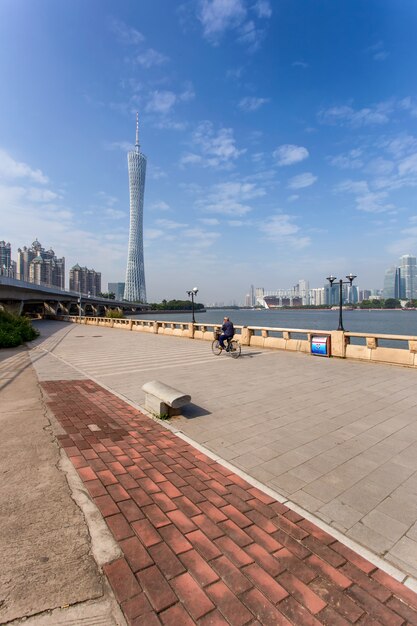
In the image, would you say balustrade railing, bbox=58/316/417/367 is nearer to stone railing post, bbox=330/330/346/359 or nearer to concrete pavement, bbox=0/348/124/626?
stone railing post, bbox=330/330/346/359

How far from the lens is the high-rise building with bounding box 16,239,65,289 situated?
287 ft

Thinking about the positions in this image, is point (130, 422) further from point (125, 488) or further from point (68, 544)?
point (68, 544)

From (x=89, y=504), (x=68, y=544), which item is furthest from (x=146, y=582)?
(x=89, y=504)

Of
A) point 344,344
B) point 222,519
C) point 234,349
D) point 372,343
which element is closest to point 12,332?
point 234,349

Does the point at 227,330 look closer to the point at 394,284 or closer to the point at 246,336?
the point at 246,336

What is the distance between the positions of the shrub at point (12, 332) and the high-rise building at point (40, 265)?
215ft

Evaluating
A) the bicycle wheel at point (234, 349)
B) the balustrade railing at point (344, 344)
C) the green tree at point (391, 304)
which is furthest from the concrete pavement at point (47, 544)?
the green tree at point (391, 304)

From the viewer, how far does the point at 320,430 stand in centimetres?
537

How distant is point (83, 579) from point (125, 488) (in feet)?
3.98

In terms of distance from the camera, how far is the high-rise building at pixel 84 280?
13212 centimetres

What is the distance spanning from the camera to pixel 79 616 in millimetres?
2059

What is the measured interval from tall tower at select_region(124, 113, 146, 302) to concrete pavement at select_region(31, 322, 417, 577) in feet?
483

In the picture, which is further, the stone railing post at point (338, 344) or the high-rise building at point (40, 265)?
the high-rise building at point (40, 265)

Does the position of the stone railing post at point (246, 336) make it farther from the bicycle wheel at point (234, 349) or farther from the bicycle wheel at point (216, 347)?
the bicycle wheel at point (234, 349)
